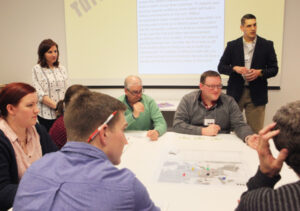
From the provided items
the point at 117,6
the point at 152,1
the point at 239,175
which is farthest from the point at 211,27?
the point at 239,175

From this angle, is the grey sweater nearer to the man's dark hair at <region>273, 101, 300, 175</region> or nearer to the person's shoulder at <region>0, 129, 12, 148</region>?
the person's shoulder at <region>0, 129, 12, 148</region>

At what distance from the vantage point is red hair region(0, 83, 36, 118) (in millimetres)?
1789

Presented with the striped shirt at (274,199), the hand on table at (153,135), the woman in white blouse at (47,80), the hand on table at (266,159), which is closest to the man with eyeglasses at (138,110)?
the hand on table at (153,135)

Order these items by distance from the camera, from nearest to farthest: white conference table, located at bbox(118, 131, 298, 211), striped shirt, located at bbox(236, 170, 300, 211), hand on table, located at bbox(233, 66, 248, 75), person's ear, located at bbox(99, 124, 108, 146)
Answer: striped shirt, located at bbox(236, 170, 300, 211) < person's ear, located at bbox(99, 124, 108, 146) < white conference table, located at bbox(118, 131, 298, 211) < hand on table, located at bbox(233, 66, 248, 75)

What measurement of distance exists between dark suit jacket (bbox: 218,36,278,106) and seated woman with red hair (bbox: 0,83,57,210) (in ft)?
7.57

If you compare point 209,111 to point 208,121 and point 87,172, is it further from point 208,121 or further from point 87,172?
point 87,172

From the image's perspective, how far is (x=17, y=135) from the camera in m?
1.84

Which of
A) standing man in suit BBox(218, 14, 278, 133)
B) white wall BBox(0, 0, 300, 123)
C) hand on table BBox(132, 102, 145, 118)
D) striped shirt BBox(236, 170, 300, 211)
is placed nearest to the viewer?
striped shirt BBox(236, 170, 300, 211)

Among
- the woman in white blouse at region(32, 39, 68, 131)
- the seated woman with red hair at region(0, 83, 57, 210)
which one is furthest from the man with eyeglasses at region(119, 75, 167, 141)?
the woman in white blouse at region(32, 39, 68, 131)

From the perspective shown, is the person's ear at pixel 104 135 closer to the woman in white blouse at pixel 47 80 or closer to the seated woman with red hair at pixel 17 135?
the seated woman with red hair at pixel 17 135

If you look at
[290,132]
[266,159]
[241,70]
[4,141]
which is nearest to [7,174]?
[4,141]

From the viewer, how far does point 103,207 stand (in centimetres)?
85

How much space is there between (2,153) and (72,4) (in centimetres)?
357

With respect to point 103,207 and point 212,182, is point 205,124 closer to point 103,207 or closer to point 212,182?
point 212,182
